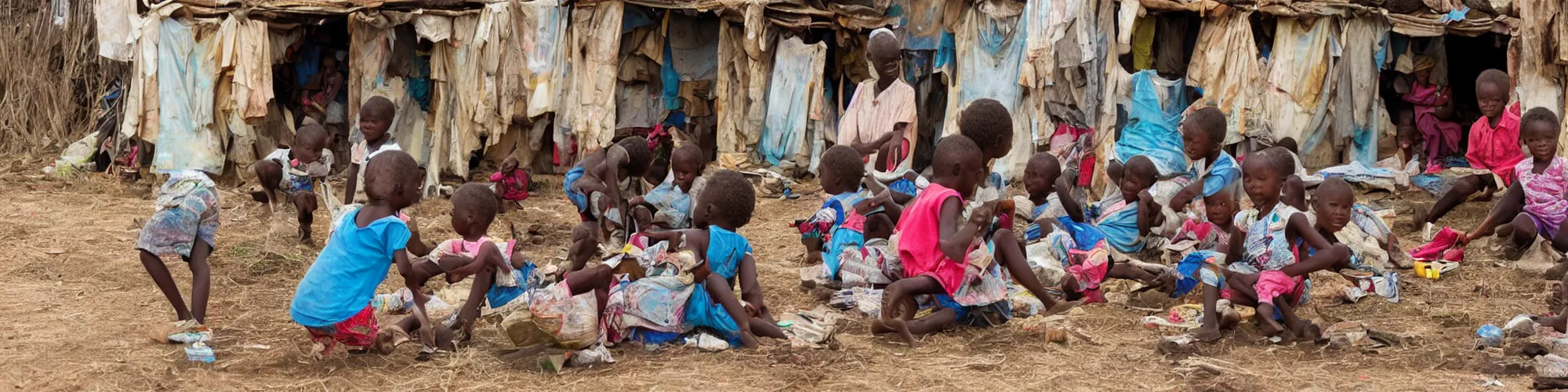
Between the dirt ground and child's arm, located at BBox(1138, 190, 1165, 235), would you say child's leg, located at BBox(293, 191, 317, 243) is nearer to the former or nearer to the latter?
the dirt ground

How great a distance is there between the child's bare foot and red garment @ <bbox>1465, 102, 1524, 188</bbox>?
473 cm

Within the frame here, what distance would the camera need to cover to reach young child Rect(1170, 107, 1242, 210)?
6789mm

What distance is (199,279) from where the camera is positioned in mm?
5922

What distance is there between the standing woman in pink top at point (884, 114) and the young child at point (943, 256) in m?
2.02

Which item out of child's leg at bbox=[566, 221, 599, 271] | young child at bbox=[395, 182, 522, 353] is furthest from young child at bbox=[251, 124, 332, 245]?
young child at bbox=[395, 182, 522, 353]

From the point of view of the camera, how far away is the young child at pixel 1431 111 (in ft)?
35.1

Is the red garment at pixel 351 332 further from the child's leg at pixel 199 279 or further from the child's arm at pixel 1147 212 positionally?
the child's arm at pixel 1147 212

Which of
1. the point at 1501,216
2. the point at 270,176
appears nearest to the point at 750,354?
the point at 270,176

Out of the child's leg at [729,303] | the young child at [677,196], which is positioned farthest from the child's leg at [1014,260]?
the young child at [677,196]

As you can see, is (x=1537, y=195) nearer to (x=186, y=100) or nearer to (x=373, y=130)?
(x=373, y=130)

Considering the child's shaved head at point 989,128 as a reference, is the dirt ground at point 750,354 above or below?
below

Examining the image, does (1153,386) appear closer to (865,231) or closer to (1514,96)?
(865,231)

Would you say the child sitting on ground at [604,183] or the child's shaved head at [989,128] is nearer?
the child's shaved head at [989,128]

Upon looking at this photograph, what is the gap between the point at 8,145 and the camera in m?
12.3
